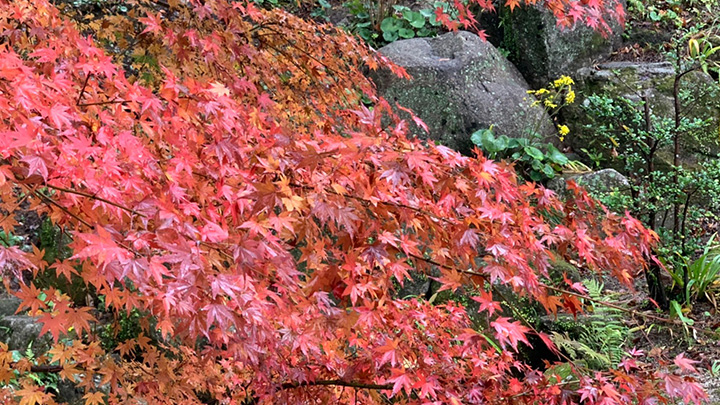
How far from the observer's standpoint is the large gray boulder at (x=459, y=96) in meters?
7.55

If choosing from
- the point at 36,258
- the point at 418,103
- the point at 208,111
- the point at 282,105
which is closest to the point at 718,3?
the point at 418,103

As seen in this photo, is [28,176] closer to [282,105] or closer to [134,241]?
[134,241]

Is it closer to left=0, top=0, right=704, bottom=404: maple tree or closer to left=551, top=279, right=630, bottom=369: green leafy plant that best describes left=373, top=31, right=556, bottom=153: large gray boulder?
left=551, top=279, right=630, bottom=369: green leafy plant

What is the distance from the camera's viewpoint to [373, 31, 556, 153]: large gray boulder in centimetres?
755

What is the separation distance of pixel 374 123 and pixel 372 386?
1171mm

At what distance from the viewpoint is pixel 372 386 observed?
2631 mm

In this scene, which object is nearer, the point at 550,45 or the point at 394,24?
the point at 550,45

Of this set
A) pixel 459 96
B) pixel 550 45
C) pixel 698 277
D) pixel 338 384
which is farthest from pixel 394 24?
pixel 338 384

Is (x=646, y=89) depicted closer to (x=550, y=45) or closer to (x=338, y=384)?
(x=550, y=45)

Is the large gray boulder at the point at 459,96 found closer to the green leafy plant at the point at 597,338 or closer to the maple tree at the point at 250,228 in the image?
the green leafy plant at the point at 597,338

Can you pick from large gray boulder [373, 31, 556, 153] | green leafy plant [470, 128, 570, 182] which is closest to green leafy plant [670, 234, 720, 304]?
green leafy plant [470, 128, 570, 182]

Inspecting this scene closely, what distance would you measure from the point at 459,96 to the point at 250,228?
6.15 metres

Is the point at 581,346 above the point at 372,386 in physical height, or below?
below

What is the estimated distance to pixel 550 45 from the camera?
840 centimetres
